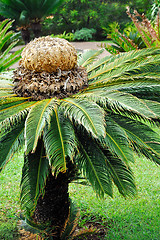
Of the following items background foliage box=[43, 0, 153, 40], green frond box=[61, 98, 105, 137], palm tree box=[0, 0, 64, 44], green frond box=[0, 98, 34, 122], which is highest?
background foliage box=[43, 0, 153, 40]

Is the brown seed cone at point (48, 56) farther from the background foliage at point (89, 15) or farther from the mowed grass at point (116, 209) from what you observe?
the background foliage at point (89, 15)

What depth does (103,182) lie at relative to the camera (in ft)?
7.11

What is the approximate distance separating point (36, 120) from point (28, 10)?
52.3ft

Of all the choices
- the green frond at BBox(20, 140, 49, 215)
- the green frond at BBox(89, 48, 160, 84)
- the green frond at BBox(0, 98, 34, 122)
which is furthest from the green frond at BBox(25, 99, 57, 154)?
the green frond at BBox(89, 48, 160, 84)

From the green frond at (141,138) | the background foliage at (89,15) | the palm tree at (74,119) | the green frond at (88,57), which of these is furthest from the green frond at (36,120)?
the background foliage at (89,15)

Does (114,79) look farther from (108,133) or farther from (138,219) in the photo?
(138,219)

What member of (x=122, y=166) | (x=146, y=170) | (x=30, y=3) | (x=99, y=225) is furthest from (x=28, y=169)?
(x=30, y=3)

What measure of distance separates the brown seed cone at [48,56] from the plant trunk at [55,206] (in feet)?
3.56

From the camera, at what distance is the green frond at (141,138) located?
2297 mm

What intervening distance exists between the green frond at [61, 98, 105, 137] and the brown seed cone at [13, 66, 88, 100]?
15 cm

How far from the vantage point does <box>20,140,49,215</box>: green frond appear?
211 centimetres

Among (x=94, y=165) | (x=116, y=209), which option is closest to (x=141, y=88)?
(x=94, y=165)

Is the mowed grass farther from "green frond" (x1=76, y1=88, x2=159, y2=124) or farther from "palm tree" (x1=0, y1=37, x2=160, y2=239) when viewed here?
"green frond" (x1=76, y1=88, x2=159, y2=124)

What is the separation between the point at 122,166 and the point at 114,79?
86 centimetres
